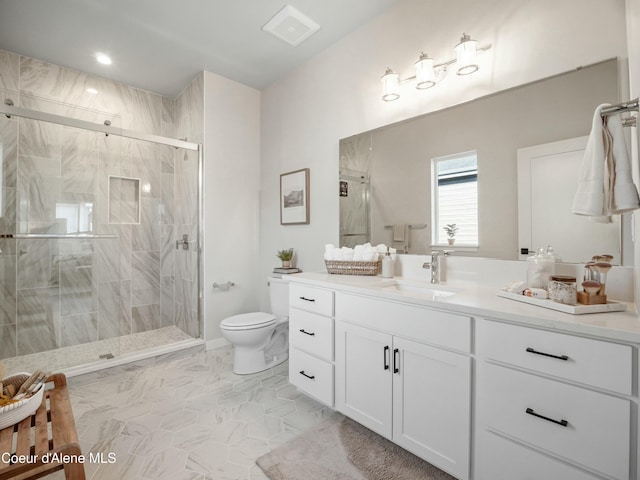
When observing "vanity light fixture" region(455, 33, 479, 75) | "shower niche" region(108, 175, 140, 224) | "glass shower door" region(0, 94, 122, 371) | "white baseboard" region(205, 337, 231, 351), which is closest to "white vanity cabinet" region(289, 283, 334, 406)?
"white baseboard" region(205, 337, 231, 351)

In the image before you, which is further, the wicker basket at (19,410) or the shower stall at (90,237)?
the shower stall at (90,237)

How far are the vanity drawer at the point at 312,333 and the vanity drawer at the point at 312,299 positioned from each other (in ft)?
0.12

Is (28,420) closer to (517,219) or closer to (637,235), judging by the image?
(517,219)

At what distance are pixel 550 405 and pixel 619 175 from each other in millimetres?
834

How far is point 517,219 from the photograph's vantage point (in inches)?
60.9

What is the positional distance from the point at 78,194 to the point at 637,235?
150 inches

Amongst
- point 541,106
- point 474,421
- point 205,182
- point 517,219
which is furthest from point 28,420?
point 541,106

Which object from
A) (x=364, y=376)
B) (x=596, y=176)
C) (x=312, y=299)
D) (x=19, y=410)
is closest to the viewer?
(x=596, y=176)

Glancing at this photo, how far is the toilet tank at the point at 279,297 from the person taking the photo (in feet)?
8.79

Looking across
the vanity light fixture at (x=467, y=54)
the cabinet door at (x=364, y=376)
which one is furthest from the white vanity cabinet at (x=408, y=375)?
the vanity light fixture at (x=467, y=54)

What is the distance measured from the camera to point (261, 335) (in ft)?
8.05

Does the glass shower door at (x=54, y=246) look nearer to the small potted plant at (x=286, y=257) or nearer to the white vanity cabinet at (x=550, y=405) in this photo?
the small potted plant at (x=286, y=257)

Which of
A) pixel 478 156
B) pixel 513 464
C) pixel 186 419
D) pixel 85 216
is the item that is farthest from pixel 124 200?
pixel 513 464

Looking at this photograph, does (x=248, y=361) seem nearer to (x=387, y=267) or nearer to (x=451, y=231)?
(x=387, y=267)
